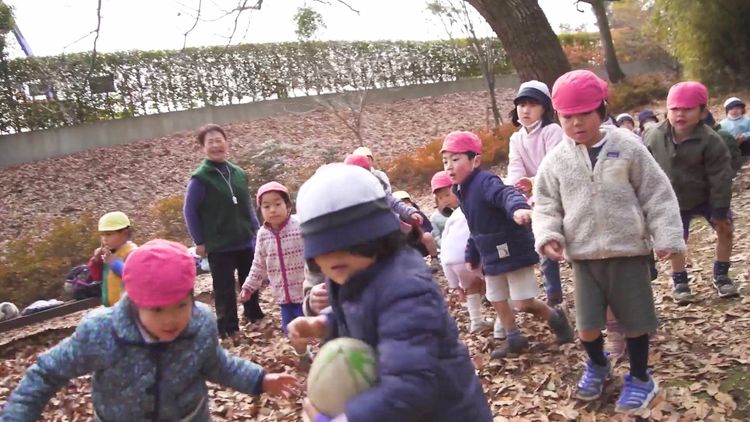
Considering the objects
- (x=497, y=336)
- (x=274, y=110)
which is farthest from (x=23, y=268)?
(x=274, y=110)

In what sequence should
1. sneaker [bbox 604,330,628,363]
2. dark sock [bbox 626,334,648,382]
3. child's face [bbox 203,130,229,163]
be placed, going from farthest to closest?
child's face [bbox 203,130,229,163] < sneaker [bbox 604,330,628,363] < dark sock [bbox 626,334,648,382]

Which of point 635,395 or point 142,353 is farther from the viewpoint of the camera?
point 635,395

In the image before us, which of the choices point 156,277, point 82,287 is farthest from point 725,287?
point 82,287

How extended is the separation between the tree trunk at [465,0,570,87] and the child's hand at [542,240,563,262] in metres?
4.16

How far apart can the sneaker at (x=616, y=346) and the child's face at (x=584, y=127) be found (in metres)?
1.49

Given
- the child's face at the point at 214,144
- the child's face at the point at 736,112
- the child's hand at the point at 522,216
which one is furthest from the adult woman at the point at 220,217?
the child's face at the point at 736,112

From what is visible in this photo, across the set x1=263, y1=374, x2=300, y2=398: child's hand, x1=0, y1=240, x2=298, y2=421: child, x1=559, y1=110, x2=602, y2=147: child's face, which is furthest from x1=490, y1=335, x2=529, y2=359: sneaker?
x1=0, y1=240, x2=298, y2=421: child

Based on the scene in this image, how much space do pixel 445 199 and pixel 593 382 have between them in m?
3.58

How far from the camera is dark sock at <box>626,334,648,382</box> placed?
3488mm

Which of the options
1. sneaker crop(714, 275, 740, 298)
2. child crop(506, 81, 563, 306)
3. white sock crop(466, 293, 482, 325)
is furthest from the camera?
white sock crop(466, 293, 482, 325)

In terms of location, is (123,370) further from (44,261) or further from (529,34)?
(44,261)

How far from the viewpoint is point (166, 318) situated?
2508mm

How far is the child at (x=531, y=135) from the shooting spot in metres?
4.71

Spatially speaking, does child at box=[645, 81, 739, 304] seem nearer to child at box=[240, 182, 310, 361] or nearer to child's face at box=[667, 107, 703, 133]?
child's face at box=[667, 107, 703, 133]
